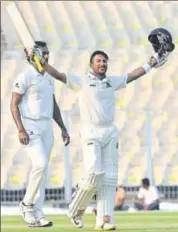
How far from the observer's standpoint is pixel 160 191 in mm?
20969

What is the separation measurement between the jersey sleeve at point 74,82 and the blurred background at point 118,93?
30.1 ft

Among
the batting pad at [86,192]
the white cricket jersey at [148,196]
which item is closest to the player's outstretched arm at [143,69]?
the batting pad at [86,192]

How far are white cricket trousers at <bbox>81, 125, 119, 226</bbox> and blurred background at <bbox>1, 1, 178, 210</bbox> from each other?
9182 millimetres

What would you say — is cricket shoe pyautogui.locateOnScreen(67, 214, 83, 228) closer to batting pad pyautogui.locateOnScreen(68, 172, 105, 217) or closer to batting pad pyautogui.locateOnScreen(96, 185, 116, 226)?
batting pad pyautogui.locateOnScreen(68, 172, 105, 217)

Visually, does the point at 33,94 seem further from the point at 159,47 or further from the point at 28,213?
the point at 159,47

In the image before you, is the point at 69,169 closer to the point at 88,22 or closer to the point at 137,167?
the point at 137,167

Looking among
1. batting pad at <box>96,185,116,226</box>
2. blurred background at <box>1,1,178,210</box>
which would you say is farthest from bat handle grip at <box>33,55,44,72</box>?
Answer: blurred background at <box>1,1,178,210</box>

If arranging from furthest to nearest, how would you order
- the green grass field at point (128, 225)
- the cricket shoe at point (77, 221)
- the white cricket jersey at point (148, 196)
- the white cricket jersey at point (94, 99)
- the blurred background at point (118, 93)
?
the blurred background at point (118, 93) → the white cricket jersey at point (148, 196) → the cricket shoe at point (77, 221) → the green grass field at point (128, 225) → the white cricket jersey at point (94, 99)

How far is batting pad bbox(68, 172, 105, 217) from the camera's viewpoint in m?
10.0

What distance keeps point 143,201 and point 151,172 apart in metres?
2.55

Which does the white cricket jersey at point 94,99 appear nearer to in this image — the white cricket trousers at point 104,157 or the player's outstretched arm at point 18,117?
the white cricket trousers at point 104,157

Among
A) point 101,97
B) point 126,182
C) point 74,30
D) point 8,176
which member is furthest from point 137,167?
point 101,97

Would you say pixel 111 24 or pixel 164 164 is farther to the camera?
pixel 111 24

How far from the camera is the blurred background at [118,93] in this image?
813 inches
